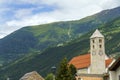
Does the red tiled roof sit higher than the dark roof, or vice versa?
the red tiled roof

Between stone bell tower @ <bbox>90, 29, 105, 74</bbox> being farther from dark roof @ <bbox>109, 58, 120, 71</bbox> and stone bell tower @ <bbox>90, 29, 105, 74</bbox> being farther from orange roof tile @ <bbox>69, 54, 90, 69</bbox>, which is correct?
dark roof @ <bbox>109, 58, 120, 71</bbox>

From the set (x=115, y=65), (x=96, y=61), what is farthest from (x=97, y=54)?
(x=115, y=65)

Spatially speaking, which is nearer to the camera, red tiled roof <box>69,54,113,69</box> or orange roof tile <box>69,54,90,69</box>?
red tiled roof <box>69,54,113,69</box>

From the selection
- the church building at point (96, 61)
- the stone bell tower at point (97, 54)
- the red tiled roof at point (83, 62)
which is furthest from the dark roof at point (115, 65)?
the red tiled roof at point (83, 62)

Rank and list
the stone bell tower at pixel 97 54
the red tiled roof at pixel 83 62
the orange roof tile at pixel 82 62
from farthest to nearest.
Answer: the orange roof tile at pixel 82 62, the red tiled roof at pixel 83 62, the stone bell tower at pixel 97 54

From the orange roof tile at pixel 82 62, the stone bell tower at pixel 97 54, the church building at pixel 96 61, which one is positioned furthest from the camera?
the orange roof tile at pixel 82 62

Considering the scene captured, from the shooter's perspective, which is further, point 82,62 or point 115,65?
point 82,62

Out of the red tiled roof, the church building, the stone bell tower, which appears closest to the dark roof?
the church building

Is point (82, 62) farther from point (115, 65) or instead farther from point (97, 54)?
point (115, 65)

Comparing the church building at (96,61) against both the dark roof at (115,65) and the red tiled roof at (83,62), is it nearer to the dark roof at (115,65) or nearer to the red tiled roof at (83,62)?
the red tiled roof at (83,62)

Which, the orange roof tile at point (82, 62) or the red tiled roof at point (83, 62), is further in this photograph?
the orange roof tile at point (82, 62)

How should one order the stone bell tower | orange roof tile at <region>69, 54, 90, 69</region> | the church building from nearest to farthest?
the church building, the stone bell tower, orange roof tile at <region>69, 54, 90, 69</region>

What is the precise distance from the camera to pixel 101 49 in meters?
140

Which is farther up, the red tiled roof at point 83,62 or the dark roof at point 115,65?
the red tiled roof at point 83,62
